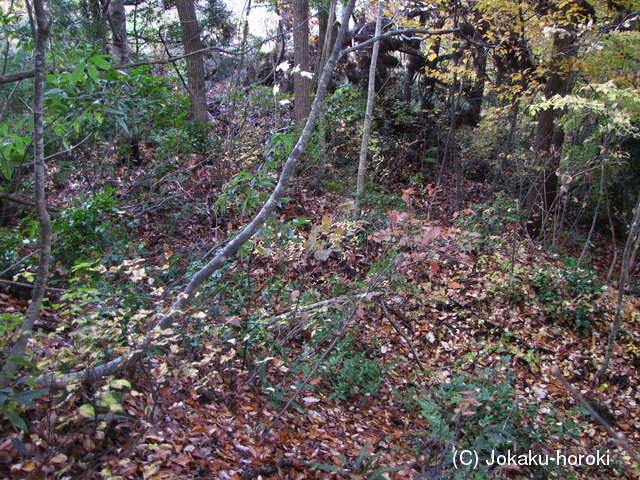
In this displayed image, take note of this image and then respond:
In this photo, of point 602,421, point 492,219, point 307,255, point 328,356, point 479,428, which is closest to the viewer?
point 602,421

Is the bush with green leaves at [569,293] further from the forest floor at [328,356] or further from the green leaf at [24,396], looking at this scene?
the green leaf at [24,396]

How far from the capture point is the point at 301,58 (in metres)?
9.32

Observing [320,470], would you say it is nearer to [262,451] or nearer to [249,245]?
[262,451]

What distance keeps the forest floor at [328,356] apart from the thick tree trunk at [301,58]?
148 centimetres

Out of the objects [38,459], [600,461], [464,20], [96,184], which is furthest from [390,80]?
[38,459]

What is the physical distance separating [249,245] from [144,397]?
55.9 inches

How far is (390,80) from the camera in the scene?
12.3 m

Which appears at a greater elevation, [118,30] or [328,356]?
[118,30]

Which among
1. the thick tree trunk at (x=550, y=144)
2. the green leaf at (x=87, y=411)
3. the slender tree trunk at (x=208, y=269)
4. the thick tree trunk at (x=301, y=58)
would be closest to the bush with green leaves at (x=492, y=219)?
the thick tree trunk at (x=550, y=144)

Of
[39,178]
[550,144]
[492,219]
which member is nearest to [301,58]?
[492,219]

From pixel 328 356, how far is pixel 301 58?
23.7 feet

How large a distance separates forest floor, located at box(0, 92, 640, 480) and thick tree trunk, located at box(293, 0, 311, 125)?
1.48 meters

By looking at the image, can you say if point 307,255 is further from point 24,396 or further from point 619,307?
point 24,396

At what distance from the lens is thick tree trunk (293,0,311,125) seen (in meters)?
8.87
